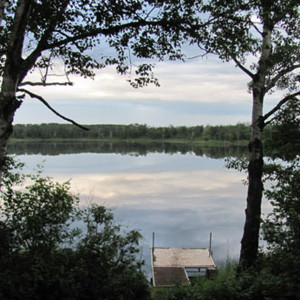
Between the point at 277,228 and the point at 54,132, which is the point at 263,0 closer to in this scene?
the point at 277,228

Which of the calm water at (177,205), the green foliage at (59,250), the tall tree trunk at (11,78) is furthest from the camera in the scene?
the calm water at (177,205)

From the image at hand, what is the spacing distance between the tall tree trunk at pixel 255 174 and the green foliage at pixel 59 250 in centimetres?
271

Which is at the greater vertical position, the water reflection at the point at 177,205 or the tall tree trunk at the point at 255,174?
the tall tree trunk at the point at 255,174

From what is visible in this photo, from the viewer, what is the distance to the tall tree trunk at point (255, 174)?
7180 millimetres

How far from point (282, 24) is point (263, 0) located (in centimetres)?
316

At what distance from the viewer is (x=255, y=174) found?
7227 millimetres

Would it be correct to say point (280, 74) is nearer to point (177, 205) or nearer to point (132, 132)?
point (177, 205)

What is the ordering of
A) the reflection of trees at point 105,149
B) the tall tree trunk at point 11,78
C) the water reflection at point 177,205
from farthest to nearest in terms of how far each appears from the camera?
the reflection of trees at point 105,149, the water reflection at point 177,205, the tall tree trunk at point 11,78

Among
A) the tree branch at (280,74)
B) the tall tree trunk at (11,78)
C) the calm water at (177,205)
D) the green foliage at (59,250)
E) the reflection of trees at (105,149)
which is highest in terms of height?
the tree branch at (280,74)

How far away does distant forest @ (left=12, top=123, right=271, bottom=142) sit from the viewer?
101438mm

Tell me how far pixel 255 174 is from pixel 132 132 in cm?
13066

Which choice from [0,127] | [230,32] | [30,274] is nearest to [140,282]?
[30,274]

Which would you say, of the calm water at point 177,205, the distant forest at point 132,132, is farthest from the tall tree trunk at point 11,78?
the distant forest at point 132,132

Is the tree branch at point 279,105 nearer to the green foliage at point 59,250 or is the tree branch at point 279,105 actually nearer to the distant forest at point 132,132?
the green foliage at point 59,250
